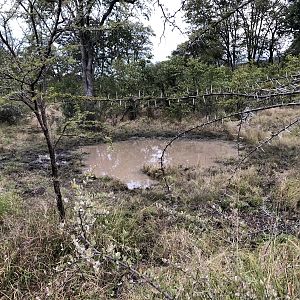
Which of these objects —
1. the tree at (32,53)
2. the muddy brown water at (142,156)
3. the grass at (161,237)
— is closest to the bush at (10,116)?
the muddy brown water at (142,156)

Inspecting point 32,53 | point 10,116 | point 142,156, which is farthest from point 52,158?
point 10,116

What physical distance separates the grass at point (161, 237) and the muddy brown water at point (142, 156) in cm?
43

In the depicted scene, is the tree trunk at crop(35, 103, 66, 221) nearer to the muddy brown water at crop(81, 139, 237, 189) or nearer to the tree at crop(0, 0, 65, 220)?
the tree at crop(0, 0, 65, 220)

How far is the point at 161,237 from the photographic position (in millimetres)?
4066

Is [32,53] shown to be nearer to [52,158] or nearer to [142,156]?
[52,158]

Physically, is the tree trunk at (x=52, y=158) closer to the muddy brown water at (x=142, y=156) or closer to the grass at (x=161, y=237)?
the grass at (x=161, y=237)

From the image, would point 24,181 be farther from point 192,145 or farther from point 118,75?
point 118,75

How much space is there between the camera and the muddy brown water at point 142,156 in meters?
7.98

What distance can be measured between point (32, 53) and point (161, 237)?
2.22 metres

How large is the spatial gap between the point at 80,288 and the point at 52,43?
6.91 ft

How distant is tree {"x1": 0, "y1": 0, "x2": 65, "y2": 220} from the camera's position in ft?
11.0

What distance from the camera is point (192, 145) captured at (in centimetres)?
1046

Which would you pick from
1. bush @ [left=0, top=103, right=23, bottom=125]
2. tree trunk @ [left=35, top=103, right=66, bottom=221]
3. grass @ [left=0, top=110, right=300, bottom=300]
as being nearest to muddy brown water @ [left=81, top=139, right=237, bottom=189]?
grass @ [left=0, top=110, right=300, bottom=300]

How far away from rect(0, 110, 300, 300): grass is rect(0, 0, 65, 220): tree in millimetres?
558
